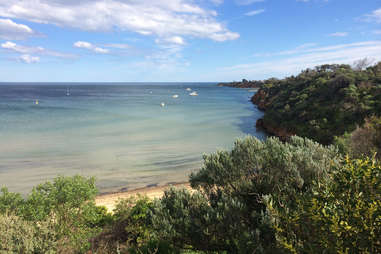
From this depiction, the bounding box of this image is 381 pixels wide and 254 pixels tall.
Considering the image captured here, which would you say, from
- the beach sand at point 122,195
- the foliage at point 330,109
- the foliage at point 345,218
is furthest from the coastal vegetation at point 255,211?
the foliage at point 330,109

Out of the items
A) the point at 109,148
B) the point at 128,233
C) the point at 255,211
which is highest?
the point at 255,211

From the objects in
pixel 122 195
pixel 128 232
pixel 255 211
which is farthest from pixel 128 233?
pixel 122 195

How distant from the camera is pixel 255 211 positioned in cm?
548

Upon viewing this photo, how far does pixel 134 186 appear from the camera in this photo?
18359mm

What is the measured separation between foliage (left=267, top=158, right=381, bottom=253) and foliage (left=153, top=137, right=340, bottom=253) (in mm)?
785

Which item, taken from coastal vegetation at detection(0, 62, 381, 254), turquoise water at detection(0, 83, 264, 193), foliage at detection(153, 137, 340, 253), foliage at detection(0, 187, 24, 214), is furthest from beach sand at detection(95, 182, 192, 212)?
foliage at detection(153, 137, 340, 253)

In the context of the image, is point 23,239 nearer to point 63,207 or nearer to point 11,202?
point 63,207

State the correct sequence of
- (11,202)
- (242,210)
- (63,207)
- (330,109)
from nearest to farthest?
1. (242,210)
2. (63,207)
3. (11,202)
4. (330,109)

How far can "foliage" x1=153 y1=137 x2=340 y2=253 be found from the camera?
571 cm

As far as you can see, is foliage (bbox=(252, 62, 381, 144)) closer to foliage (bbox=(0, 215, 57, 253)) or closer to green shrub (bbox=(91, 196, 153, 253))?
green shrub (bbox=(91, 196, 153, 253))

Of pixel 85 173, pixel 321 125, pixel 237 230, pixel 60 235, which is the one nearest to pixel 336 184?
pixel 237 230

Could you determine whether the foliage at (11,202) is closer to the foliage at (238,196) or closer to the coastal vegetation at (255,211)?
the coastal vegetation at (255,211)

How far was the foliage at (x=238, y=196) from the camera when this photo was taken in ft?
18.7

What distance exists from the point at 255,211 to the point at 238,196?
1122mm
